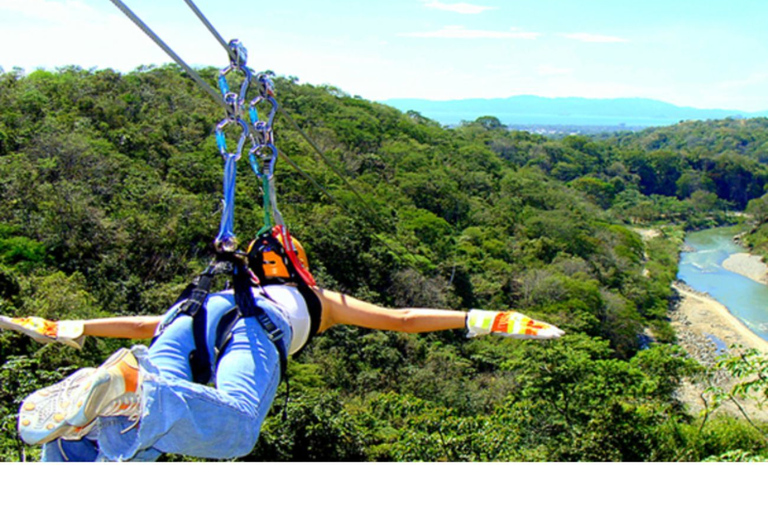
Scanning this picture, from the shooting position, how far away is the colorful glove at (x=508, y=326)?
1.86 metres

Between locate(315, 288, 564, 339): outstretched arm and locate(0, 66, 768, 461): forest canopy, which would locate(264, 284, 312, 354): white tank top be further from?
locate(0, 66, 768, 461): forest canopy

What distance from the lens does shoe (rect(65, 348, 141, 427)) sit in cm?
117

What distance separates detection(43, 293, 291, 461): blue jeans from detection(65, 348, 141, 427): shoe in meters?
0.03

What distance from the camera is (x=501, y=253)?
890 inches

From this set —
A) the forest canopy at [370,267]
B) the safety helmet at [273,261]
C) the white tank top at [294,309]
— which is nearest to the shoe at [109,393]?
the white tank top at [294,309]

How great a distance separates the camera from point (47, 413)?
1158 millimetres

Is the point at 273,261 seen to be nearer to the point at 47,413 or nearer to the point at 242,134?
the point at 242,134

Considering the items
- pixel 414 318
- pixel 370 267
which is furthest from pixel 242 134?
pixel 370 267

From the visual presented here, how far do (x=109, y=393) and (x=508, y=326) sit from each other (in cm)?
124

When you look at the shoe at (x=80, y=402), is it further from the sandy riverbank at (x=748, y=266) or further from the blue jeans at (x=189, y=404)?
the sandy riverbank at (x=748, y=266)

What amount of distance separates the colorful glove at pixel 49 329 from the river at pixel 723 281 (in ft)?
84.8

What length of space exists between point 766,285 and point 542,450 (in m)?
27.9

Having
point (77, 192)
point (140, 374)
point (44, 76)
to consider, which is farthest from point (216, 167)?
point (140, 374)

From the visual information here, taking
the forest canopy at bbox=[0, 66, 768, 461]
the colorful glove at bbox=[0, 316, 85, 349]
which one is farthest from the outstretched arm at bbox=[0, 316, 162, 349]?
the forest canopy at bbox=[0, 66, 768, 461]
